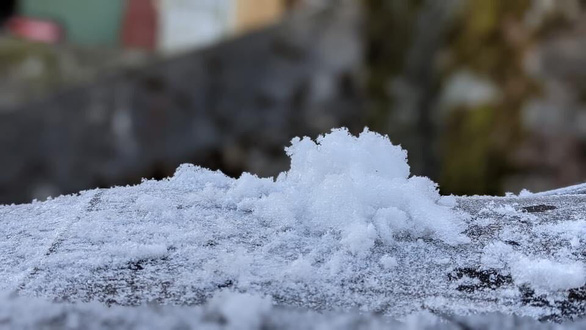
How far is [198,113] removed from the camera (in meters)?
2.87

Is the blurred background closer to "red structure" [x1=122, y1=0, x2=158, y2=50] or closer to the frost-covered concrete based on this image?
"red structure" [x1=122, y1=0, x2=158, y2=50]

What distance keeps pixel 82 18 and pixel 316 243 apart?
3.89 meters

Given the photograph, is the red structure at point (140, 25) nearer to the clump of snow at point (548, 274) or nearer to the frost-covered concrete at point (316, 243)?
the frost-covered concrete at point (316, 243)

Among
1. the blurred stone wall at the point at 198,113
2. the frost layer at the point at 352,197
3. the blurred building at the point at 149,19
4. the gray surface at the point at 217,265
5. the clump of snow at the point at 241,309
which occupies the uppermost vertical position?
the blurred building at the point at 149,19

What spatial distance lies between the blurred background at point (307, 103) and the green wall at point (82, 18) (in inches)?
58.8

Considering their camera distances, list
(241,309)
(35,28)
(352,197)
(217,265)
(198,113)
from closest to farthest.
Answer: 1. (241,309)
2. (217,265)
3. (352,197)
4. (198,113)
5. (35,28)

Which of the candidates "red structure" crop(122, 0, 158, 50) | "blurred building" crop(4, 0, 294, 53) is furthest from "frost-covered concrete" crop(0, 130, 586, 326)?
"red structure" crop(122, 0, 158, 50)

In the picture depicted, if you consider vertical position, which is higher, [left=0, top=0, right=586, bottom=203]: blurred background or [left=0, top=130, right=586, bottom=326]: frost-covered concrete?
[left=0, top=0, right=586, bottom=203]: blurred background

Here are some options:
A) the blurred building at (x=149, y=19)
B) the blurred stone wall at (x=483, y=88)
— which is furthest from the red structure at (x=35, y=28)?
the blurred stone wall at (x=483, y=88)

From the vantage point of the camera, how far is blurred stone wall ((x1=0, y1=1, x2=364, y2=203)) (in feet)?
9.20

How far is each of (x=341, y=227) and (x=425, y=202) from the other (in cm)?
13

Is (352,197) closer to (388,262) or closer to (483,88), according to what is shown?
(388,262)

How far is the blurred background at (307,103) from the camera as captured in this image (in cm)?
266

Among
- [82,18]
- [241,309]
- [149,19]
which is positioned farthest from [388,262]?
[82,18]
